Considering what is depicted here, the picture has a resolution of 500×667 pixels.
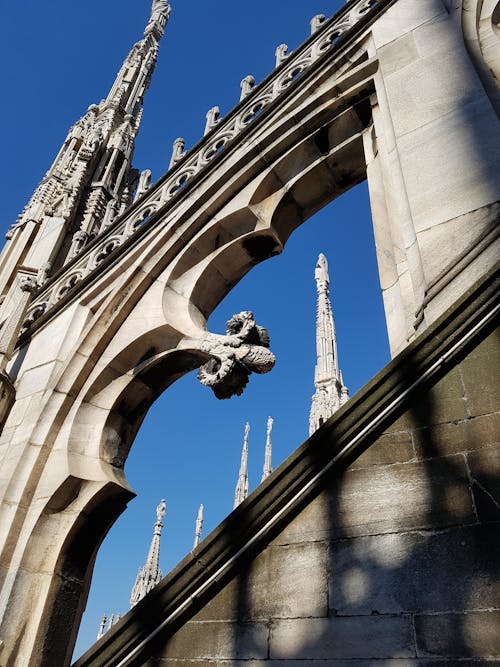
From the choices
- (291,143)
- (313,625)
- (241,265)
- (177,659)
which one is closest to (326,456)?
(313,625)

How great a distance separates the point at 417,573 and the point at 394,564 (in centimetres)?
10

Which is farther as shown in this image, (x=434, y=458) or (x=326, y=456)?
(x=326, y=456)

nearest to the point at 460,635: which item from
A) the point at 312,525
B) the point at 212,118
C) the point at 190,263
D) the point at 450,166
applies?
the point at 312,525

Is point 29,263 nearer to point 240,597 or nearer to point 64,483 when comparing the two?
point 64,483

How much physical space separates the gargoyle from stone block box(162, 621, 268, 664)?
2.65 metres

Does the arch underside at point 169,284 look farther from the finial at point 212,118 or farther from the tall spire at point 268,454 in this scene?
the tall spire at point 268,454

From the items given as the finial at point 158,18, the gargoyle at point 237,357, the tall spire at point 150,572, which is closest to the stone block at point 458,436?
the gargoyle at point 237,357

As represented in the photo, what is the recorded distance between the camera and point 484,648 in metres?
1.89

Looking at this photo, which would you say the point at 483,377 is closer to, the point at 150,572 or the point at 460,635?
the point at 460,635

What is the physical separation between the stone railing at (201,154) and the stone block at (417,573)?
227 inches

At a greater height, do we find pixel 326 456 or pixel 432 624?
pixel 326 456

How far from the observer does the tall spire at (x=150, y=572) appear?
29.3 metres

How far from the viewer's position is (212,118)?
A: 8.16 metres

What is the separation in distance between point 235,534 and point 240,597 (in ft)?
0.94
